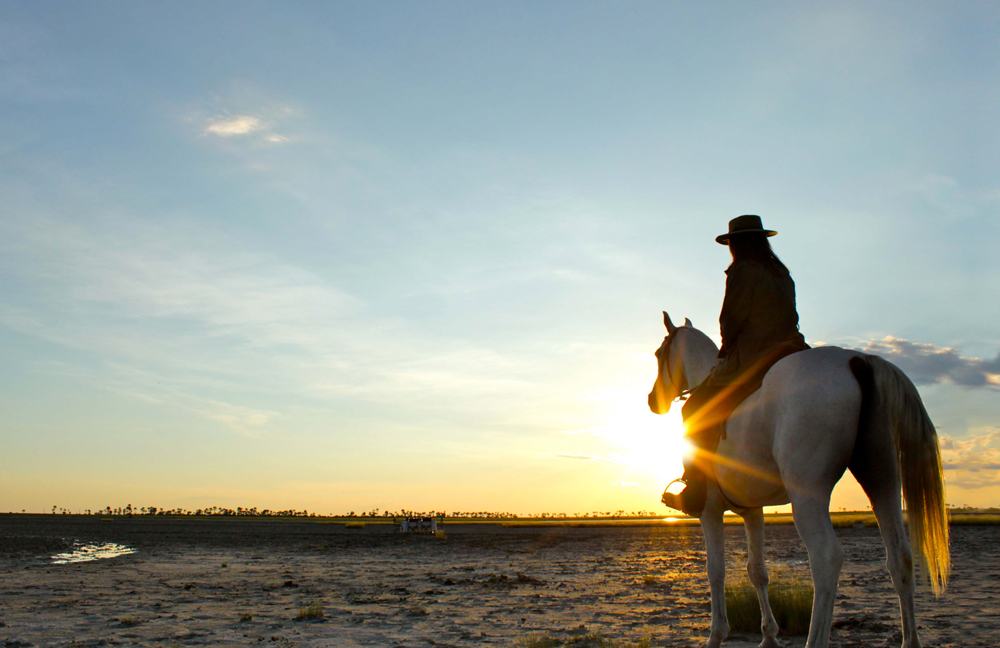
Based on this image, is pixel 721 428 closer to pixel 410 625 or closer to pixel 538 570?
pixel 410 625

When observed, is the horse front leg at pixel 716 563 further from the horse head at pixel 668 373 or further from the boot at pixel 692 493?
the horse head at pixel 668 373

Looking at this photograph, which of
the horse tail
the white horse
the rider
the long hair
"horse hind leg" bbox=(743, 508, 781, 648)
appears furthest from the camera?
"horse hind leg" bbox=(743, 508, 781, 648)

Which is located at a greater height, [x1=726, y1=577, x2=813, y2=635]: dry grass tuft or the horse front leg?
the horse front leg

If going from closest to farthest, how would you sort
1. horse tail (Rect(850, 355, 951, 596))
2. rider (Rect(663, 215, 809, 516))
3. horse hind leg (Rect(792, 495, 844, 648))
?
horse hind leg (Rect(792, 495, 844, 648)) < horse tail (Rect(850, 355, 951, 596)) < rider (Rect(663, 215, 809, 516))

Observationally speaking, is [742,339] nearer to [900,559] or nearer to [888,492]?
[888,492]

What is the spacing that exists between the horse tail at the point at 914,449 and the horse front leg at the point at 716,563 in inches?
64.0

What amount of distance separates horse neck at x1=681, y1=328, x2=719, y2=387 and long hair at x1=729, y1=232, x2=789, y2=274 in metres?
1.16

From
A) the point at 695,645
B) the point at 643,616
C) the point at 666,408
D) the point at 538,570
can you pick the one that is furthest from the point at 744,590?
the point at 538,570

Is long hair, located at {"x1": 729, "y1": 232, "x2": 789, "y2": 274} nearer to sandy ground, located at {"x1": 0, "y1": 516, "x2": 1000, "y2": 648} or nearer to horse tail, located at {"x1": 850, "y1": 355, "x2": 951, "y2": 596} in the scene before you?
horse tail, located at {"x1": 850, "y1": 355, "x2": 951, "y2": 596}

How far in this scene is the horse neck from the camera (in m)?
6.88

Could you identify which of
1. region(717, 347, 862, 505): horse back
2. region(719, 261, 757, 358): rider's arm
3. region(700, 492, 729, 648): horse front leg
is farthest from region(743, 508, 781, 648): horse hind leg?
region(719, 261, 757, 358): rider's arm

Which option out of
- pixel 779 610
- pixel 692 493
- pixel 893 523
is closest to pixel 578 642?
pixel 692 493

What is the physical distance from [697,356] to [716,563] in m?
2.10

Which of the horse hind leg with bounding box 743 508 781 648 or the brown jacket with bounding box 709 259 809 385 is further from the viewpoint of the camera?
the horse hind leg with bounding box 743 508 781 648
